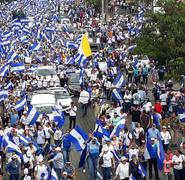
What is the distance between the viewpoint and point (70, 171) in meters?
20.0

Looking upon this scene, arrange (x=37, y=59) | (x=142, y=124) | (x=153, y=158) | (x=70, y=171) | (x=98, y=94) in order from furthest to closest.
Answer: (x=37, y=59), (x=98, y=94), (x=142, y=124), (x=153, y=158), (x=70, y=171)

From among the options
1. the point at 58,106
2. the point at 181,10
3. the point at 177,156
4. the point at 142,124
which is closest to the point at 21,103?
the point at 58,106

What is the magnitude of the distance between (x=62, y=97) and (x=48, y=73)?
5131 mm

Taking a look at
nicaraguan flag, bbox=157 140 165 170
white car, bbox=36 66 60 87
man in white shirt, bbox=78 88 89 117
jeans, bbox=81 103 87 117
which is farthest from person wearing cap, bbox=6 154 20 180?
white car, bbox=36 66 60 87

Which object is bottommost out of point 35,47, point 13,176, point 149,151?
point 13,176

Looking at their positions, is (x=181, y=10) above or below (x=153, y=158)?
above

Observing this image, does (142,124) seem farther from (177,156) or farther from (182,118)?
(177,156)

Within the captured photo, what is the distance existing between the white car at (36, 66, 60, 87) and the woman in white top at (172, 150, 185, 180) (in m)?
16.3

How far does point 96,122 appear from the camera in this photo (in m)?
24.9

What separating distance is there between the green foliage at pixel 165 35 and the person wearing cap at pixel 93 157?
24.9ft

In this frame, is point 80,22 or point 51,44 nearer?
point 51,44

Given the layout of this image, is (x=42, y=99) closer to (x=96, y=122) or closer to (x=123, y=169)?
(x=96, y=122)

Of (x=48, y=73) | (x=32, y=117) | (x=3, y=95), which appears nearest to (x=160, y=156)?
(x=32, y=117)

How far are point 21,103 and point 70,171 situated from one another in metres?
9.50
